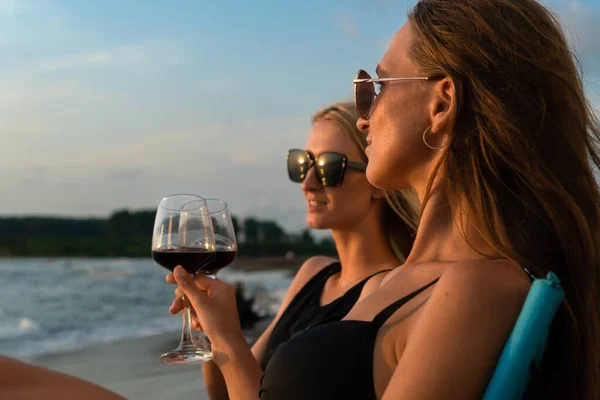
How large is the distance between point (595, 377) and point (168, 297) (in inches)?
773

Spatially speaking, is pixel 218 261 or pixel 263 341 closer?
pixel 218 261

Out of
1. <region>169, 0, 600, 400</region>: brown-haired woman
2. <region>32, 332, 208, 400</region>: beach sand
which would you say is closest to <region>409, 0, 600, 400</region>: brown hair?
<region>169, 0, 600, 400</region>: brown-haired woman

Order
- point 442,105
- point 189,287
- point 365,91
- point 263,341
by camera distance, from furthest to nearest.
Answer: point 263,341 < point 189,287 < point 365,91 < point 442,105

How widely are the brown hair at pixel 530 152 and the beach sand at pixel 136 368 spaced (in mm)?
5839

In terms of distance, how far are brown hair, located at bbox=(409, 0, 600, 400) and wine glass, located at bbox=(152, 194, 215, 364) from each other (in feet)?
3.64

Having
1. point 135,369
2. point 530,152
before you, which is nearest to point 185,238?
point 530,152

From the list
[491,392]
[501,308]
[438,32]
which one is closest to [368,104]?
[438,32]

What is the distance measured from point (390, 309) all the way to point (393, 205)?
1.96 metres

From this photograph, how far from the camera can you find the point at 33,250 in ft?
131

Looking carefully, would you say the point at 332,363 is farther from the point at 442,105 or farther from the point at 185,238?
the point at 185,238

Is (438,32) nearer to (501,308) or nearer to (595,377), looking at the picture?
(501,308)

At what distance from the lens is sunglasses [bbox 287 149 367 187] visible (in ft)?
12.5

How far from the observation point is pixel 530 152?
1.84 meters

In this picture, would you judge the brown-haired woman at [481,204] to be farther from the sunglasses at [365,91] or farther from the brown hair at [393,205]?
the brown hair at [393,205]
